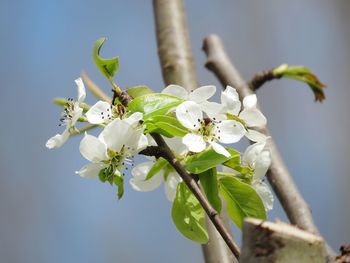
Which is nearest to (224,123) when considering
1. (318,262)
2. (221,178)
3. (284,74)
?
(221,178)

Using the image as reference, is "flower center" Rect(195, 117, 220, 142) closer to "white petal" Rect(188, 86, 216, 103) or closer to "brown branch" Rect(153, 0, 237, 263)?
"white petal" Rect(188, 86, 216, 103)

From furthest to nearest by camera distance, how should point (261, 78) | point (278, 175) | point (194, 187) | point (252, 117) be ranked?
point (261, 78), point (278, 175), point (252, 117), point (194, 187)

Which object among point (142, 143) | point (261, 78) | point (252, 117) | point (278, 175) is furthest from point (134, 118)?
point (261, 78)

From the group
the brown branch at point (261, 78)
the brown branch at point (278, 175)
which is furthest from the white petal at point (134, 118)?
the brown branch at point (261, 78)

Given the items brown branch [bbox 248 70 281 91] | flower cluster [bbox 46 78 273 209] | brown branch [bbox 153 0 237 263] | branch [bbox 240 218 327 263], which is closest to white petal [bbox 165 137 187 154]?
flower cluster [bbox 46 78 273 209]

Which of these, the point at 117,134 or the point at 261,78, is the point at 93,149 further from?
the point at 261,78

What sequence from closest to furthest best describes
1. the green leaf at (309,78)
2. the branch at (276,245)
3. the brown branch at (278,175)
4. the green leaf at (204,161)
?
the branch at (276,245) < the green leaf at (204,161) < the brown branch at (278,175) < the green leaf at (309,78)

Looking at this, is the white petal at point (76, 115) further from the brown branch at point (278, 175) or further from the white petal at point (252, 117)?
the brown branch at point (278, 175)
